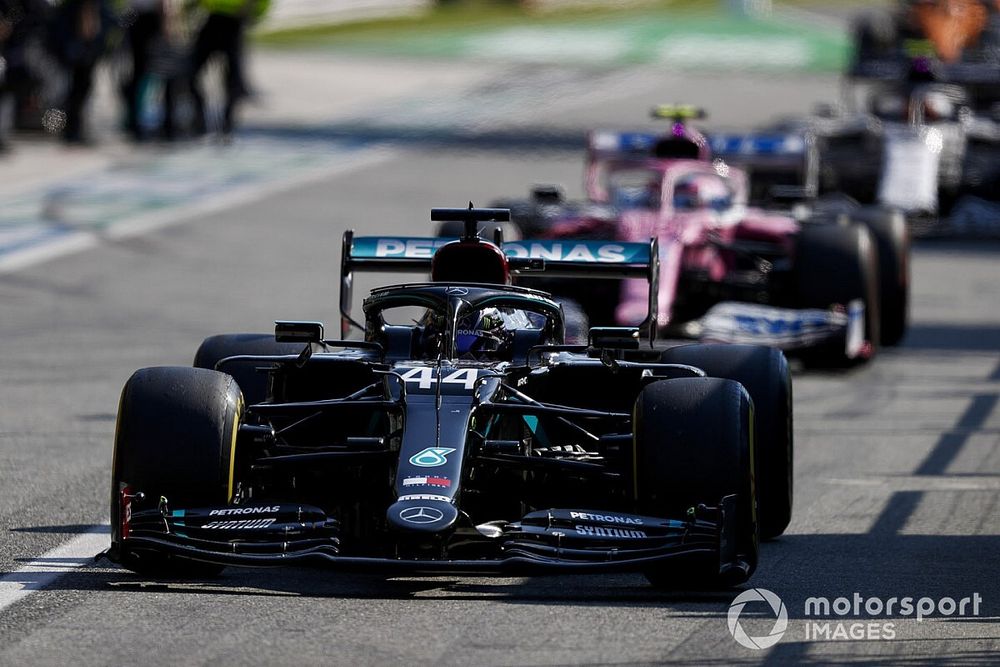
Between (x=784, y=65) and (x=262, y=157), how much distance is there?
1815 centimetres

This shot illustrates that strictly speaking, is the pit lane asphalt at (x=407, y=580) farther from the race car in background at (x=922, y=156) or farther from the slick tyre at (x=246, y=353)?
the slick tyre at (x=246, y=353)

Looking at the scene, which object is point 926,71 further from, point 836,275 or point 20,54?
point 20,54

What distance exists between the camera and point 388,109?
105 feet

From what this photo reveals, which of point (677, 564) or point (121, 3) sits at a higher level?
point (121, 3)

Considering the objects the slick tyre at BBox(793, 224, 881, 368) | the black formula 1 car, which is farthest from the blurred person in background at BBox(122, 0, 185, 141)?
the black formula 1 car

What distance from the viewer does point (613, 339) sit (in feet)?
26.6

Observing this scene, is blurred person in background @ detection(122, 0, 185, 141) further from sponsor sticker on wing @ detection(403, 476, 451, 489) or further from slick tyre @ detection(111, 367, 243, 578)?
sponsor sticker on wing @ detection(403, 476, 451, 489)

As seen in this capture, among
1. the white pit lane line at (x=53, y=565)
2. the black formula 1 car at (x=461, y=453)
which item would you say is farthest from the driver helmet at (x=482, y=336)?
the white pit lane line at (x=53, y=565)

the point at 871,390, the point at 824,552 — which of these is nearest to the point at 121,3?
the point at 871,390

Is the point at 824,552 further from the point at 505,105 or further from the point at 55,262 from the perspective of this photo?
the point at 505,105

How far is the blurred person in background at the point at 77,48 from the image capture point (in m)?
24.1

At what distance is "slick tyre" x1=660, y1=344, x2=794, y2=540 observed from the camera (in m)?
8.26

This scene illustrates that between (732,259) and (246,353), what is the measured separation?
6.84 metres

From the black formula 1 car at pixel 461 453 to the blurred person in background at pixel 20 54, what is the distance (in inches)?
599
